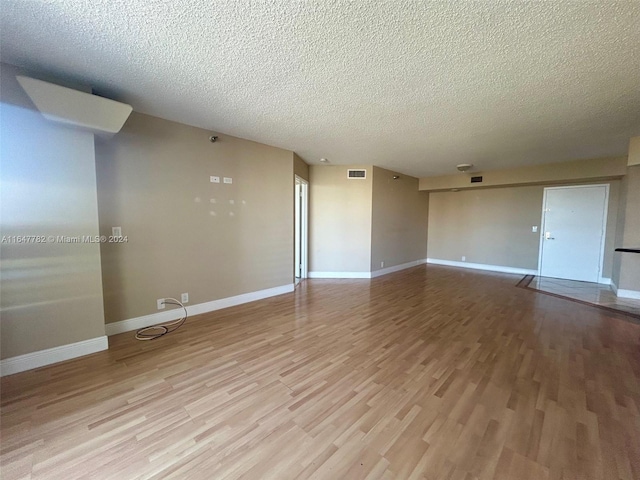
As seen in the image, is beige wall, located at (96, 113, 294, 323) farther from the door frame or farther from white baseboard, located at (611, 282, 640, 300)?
white baseboard, located at (611, 282, 640, 300)

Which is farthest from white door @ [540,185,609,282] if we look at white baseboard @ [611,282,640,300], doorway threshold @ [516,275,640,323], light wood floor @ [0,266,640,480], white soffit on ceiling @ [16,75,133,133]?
white soffit on ceiling @ [16,75,133,133]

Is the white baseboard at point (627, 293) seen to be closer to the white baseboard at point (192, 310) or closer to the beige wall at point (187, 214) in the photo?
the white baseboard at point (192, 310)

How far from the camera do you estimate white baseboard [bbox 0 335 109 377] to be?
214 cm

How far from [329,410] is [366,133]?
3341 millimetres

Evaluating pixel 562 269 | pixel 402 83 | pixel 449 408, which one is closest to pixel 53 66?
pixel 402 83

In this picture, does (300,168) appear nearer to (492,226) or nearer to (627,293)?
(492,226)

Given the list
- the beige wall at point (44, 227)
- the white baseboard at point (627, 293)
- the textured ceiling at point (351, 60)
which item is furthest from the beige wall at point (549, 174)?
the beige wall at point (44, 227)

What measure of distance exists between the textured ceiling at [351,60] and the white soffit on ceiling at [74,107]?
0.20 metres

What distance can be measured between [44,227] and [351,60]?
118 inches

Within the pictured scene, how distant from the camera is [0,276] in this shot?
2102mm

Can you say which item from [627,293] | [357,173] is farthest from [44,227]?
[627,293]

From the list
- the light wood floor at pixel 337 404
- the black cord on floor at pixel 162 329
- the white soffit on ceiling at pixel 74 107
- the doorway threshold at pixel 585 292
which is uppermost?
A: the white soffit on ceiling at pixel 74 107

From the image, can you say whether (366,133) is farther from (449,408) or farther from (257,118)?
(449,408)

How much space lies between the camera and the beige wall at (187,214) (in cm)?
289
